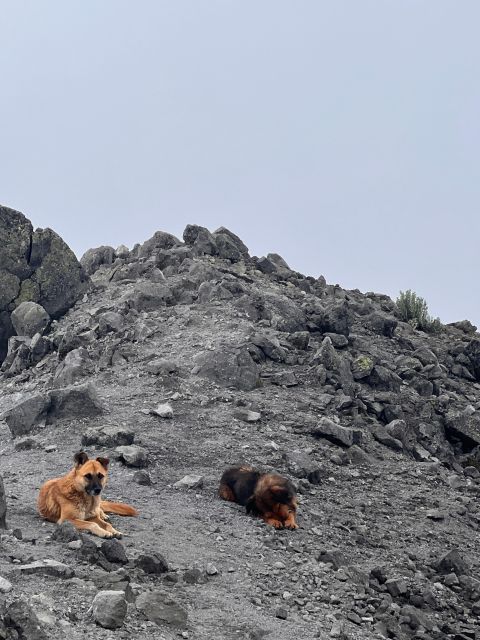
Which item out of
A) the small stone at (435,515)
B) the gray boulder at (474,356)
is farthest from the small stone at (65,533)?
the gray boulder at (474,356)

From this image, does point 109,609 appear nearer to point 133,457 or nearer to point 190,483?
point 190,483

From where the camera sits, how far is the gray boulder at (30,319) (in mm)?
22562

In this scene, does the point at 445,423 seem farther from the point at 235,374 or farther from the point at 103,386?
the point at 103,386

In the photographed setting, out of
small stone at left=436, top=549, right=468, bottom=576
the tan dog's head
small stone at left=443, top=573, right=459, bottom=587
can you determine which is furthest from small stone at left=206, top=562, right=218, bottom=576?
small stone at left=436, top=549, right=468, bottom=576

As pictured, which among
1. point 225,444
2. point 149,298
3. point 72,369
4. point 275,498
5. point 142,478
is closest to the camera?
point 275,498

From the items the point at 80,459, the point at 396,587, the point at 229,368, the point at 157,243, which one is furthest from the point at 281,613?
the point at 157,243

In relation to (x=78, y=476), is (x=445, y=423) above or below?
above

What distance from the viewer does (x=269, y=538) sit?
10258mm

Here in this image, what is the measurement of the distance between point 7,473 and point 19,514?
2268 mm

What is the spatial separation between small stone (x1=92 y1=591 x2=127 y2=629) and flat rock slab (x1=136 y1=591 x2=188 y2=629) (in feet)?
1.15

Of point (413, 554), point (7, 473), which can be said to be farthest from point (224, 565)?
point (7, 473)

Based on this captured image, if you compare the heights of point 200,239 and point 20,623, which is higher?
point 200,239

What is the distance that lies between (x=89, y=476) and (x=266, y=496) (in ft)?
8.48

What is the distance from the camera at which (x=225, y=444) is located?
533 inches
